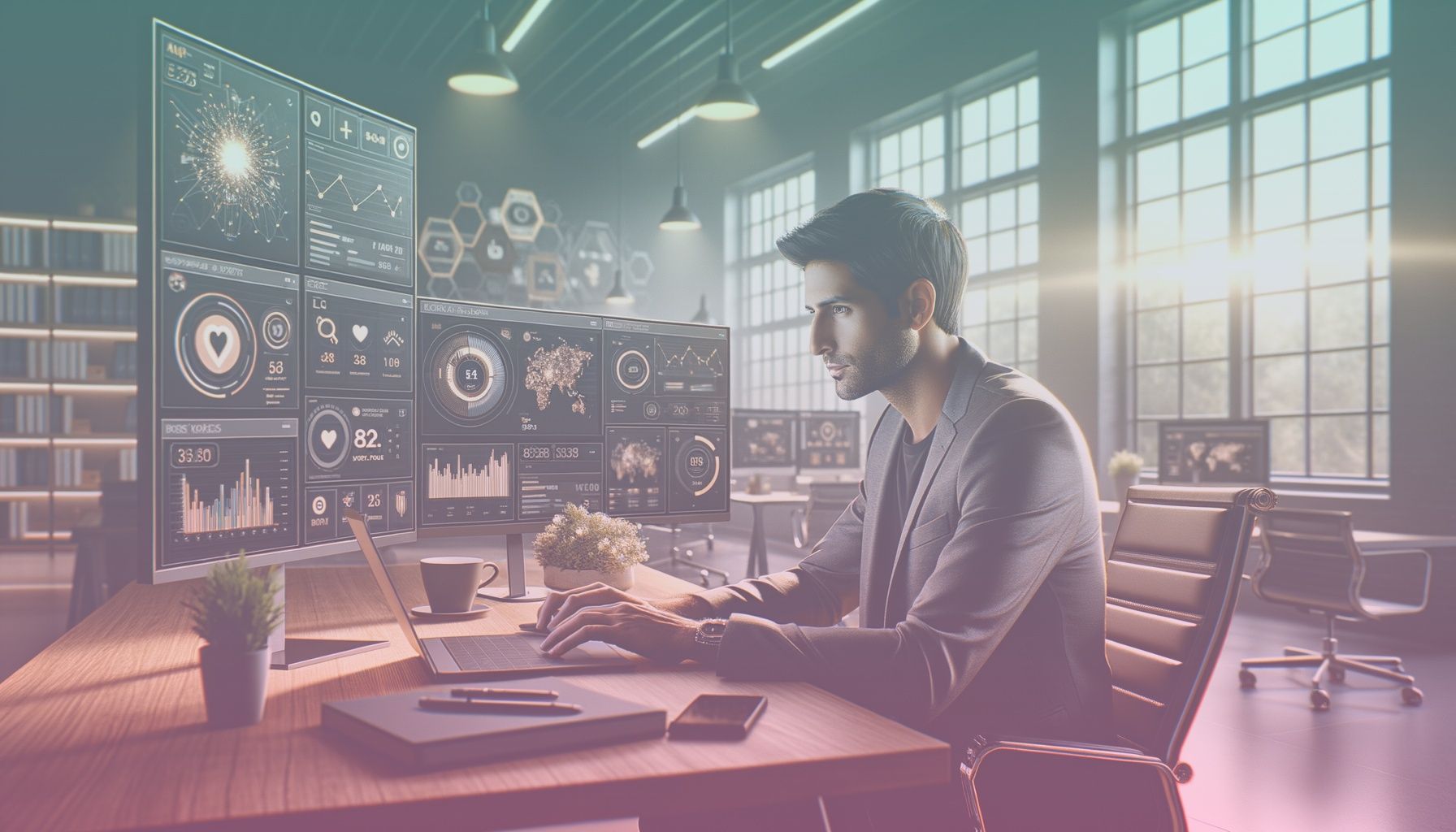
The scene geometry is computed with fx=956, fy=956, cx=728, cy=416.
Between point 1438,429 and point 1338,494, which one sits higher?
point 1438,429

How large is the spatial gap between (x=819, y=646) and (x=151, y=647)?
34.9 inches

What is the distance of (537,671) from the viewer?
42.9 inches

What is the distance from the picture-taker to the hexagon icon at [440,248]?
1005 centimetres

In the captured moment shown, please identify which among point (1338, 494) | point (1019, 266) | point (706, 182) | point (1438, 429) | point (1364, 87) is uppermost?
point (706, 182)

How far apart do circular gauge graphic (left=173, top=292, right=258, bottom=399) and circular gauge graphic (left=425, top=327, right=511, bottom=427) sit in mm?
403

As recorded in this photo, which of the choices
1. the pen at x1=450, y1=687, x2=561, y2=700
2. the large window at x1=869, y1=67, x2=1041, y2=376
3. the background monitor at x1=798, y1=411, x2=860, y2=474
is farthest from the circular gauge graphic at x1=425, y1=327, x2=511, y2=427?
the large window at x1=869, y1=67, x2=1041, y2=376

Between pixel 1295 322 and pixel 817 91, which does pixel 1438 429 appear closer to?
pixel 1295 322

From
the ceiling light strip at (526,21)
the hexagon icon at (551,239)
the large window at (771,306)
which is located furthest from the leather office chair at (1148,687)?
the hexagon icon at (551,239)

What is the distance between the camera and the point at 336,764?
80 cm

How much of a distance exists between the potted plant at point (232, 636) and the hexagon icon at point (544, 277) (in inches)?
397

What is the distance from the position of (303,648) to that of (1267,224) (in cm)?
665

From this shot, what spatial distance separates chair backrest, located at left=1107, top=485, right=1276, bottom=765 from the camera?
1.25 metres

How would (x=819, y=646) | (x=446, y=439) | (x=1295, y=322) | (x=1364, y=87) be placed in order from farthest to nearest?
1. (x=1295, y=322)
2. (x=1364, y=87)
3. (x=446, y=439)
4. (x=819, y=646)

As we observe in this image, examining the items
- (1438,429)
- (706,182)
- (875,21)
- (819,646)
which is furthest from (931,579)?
(706,182)
